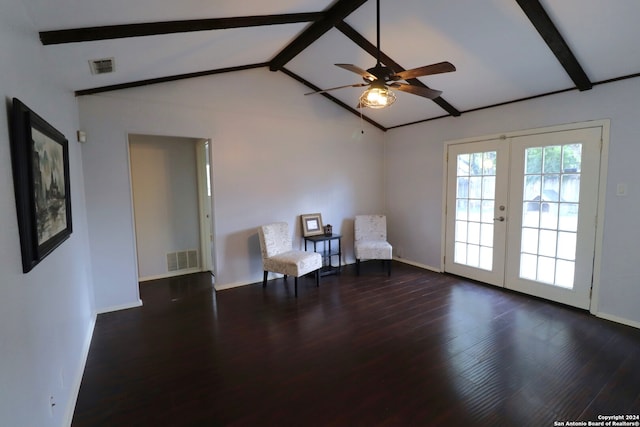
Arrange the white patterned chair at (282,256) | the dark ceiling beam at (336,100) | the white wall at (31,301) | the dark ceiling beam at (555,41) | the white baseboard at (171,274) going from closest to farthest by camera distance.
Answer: the white wall at (31,301)
the dark ceiling beam at (555,41)
the white patterned chair at (282,256)
the dark ceiling beam at (336,100)
the white baseboard at (171,274)

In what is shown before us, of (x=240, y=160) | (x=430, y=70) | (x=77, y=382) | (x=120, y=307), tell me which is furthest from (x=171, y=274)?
(x=430, y=70)

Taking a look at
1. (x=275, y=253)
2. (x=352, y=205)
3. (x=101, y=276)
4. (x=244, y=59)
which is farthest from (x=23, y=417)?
(x=352, y=205)

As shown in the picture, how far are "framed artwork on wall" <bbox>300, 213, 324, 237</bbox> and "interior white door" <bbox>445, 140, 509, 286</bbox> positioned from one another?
196 cm

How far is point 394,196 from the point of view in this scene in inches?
219

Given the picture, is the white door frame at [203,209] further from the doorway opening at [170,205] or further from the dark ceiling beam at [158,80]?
the dark ceiling beam at [158,80]

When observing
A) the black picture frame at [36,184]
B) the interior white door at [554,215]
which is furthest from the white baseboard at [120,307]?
the interior white door at [554,215]

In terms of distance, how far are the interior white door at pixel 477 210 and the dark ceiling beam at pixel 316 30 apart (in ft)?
8.21

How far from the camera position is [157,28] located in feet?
7.36

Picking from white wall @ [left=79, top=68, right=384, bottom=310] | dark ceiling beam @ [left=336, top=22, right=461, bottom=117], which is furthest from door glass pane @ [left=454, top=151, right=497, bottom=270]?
white wall @ [left=79, top=68, right=384, bottom=310]

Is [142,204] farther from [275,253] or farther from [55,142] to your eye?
[55,142]

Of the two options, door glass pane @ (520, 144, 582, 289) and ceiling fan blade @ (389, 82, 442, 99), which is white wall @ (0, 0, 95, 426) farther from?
door glass pane @ (520, 144, 582, 289)

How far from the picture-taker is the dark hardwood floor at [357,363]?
1.97m

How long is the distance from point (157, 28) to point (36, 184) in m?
1.39

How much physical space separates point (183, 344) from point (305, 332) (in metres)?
1.11
